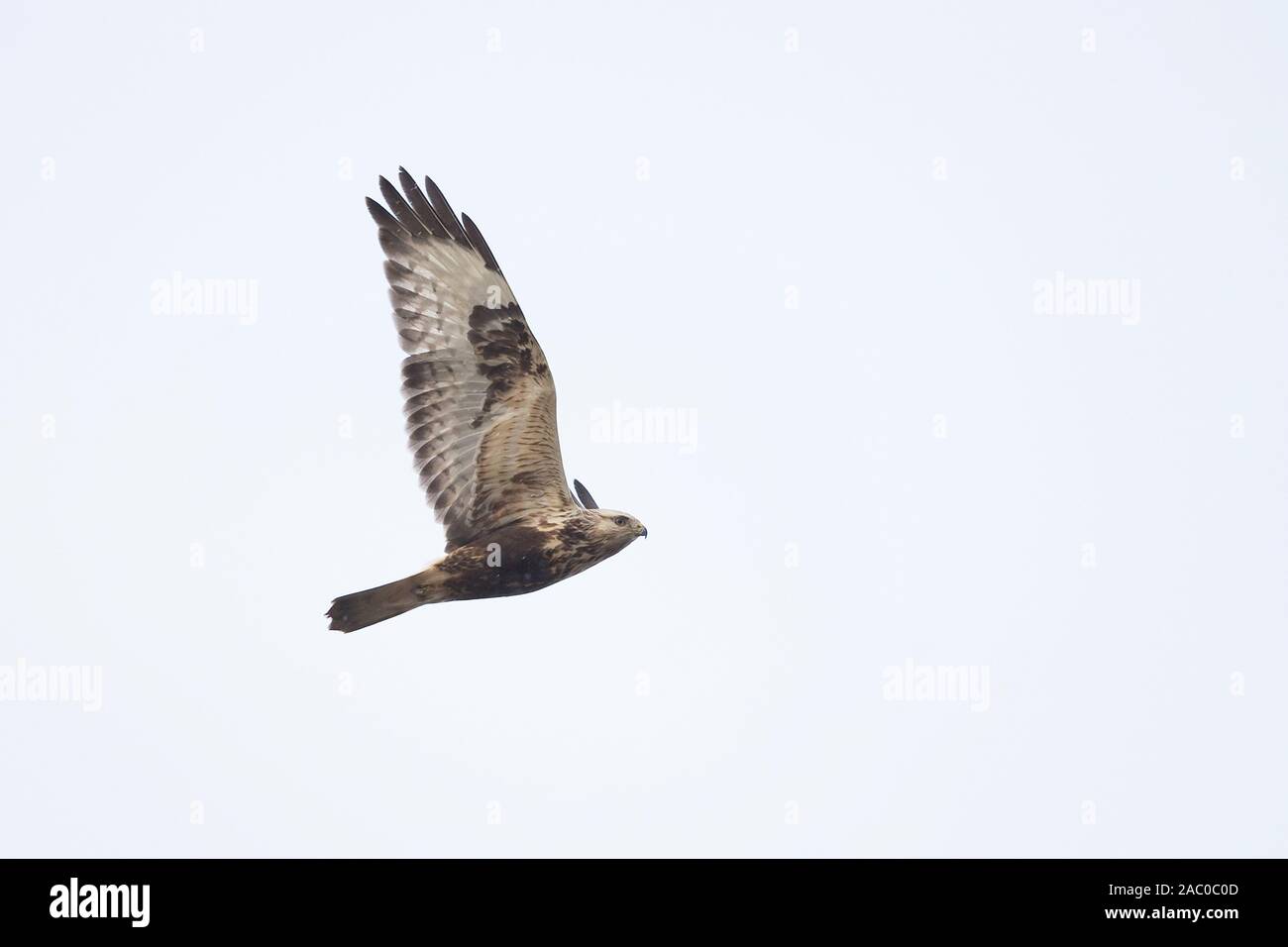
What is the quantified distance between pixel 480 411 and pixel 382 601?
1623mm

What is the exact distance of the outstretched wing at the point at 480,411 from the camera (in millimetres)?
13398

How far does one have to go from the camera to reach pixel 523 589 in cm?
1327

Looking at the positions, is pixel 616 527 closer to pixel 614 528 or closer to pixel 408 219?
pixel 614 528

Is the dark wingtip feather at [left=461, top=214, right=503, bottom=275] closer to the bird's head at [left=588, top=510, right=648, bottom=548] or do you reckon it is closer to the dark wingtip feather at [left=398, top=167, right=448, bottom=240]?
the dark wingtip feather at [left=398, top=167, right=448, bottom=240]

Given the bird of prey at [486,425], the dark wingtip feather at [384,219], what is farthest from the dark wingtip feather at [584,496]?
the dark wingtip feather at [384,219]

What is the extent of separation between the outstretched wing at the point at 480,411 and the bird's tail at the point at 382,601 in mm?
515

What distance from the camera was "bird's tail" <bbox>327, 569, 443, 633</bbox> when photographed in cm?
1274

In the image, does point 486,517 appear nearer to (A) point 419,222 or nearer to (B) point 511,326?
(B) point 511,326

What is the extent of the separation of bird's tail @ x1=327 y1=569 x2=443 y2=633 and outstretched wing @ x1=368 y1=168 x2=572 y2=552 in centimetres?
51

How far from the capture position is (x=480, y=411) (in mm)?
13422

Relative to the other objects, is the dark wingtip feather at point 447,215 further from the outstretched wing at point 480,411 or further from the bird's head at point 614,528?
the bird's head at point 614,528

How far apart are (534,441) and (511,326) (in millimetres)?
877
